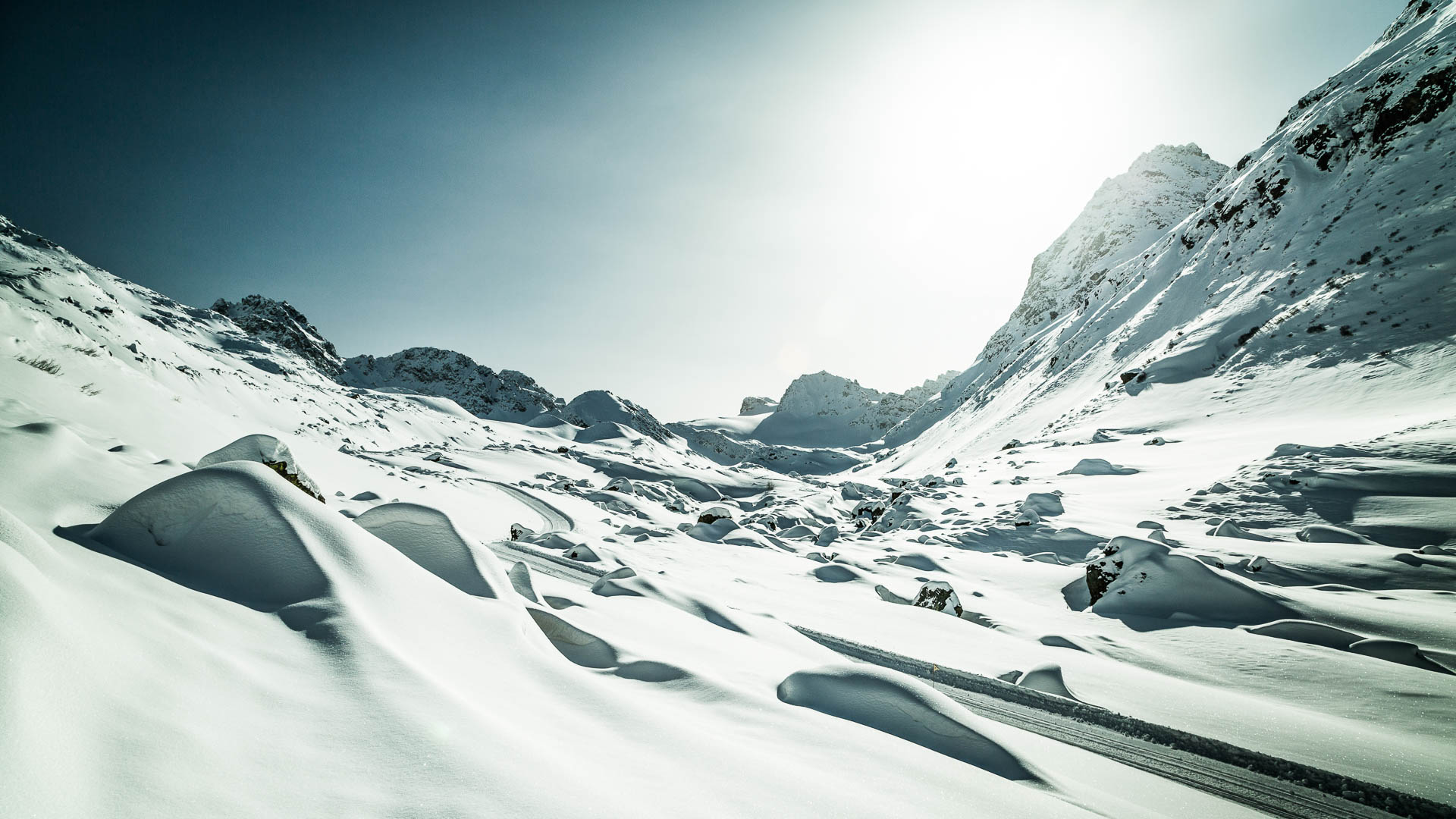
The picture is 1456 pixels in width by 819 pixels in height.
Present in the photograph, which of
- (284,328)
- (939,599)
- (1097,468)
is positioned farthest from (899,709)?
(284,328)

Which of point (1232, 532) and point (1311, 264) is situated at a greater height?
point (1311, 264)

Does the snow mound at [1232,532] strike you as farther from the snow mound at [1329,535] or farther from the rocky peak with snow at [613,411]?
the rocky peak with snow at [613,411]

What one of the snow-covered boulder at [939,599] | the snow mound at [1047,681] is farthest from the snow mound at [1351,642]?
the snow mound at [1047,681]

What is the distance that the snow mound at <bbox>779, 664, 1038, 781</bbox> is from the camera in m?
2.61

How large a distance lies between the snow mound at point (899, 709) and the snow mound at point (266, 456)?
241 inches

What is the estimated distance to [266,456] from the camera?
20.6 feet

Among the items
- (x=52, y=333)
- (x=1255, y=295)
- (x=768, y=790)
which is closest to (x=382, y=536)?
(x=768, y=790)

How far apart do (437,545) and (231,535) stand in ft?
4.44

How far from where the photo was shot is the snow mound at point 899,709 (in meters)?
2.61

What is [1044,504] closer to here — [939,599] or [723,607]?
[939,599]

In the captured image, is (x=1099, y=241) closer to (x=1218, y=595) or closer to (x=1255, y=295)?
(x=1255, y=295)

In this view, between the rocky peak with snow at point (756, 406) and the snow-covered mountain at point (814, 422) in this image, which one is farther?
the rocky peak with snow at point (756, 406)

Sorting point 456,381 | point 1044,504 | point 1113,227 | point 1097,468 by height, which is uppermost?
point 1113,227

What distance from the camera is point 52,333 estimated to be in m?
11.6
